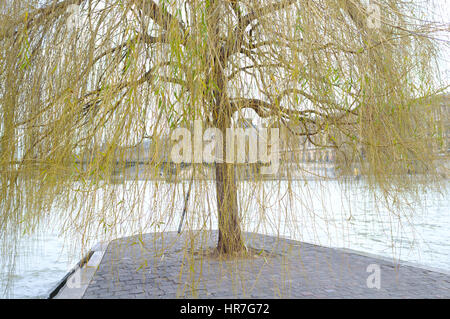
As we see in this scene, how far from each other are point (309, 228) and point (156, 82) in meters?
3.63

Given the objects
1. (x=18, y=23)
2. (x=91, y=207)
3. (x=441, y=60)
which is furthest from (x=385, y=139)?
(x=18, y=23)

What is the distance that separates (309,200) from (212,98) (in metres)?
0.71

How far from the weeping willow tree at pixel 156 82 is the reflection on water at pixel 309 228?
5.6 inches

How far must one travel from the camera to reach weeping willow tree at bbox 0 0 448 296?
1815 mm

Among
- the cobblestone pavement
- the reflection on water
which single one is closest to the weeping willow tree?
the reflection on water

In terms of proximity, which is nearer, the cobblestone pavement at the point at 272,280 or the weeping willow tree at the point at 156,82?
the weeping willow tree at the point at 156,82

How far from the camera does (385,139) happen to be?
9.18 feet

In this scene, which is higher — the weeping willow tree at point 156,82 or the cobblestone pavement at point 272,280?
the weeping willow tree at point 156,82

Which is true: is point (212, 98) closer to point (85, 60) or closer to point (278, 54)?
point (278, 54)

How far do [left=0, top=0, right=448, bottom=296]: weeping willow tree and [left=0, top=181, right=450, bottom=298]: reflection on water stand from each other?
0.14 metres

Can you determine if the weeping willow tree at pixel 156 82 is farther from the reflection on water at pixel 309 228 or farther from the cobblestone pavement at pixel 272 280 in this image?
the cobblestone pavement at pixel 272 280

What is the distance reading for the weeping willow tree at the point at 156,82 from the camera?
182 centimetres

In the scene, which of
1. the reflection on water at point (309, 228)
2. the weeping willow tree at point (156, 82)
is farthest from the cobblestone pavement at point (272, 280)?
the weeping willow tree at point (156, 82)

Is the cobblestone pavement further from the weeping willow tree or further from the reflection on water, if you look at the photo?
the weeping willow tree
